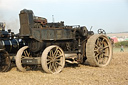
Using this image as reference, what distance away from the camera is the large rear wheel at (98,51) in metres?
9.80

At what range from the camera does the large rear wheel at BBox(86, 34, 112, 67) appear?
32.2 feet

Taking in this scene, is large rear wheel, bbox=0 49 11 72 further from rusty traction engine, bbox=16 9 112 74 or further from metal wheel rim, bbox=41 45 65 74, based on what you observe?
metal wheel rim, bbox=41 45 65 74

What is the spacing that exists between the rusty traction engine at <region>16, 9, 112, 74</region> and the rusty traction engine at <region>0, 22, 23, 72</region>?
2.20 feet

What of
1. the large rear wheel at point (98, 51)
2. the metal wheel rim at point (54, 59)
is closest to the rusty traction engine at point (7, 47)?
the metal wheel rim at point (54, 59)

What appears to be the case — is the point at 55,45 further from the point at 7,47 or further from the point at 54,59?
the point at 7,47

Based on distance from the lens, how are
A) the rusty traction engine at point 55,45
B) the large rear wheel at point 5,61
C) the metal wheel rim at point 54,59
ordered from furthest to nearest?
the large rear wheel at point 5,61, the rusty traction engine at point 55,45, the metal wheel rim at point 54,59

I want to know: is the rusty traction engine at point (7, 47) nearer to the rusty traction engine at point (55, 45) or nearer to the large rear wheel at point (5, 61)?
the large rear wheel at point (5, 61)

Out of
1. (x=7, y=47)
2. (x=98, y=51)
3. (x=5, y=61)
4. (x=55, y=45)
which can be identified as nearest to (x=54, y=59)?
(x=55, y=45)

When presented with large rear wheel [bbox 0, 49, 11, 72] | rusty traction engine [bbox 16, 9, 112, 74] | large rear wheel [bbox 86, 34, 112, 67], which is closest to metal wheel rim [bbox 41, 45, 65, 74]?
rusty traction engine [bbox 16, 9, 112, 74]

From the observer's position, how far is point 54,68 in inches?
334

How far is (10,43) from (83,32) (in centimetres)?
368

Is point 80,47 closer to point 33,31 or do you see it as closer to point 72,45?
point 72,45

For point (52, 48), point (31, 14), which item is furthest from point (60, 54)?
point (31, 14)

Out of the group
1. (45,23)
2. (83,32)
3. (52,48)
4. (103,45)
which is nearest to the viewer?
(52,48)
